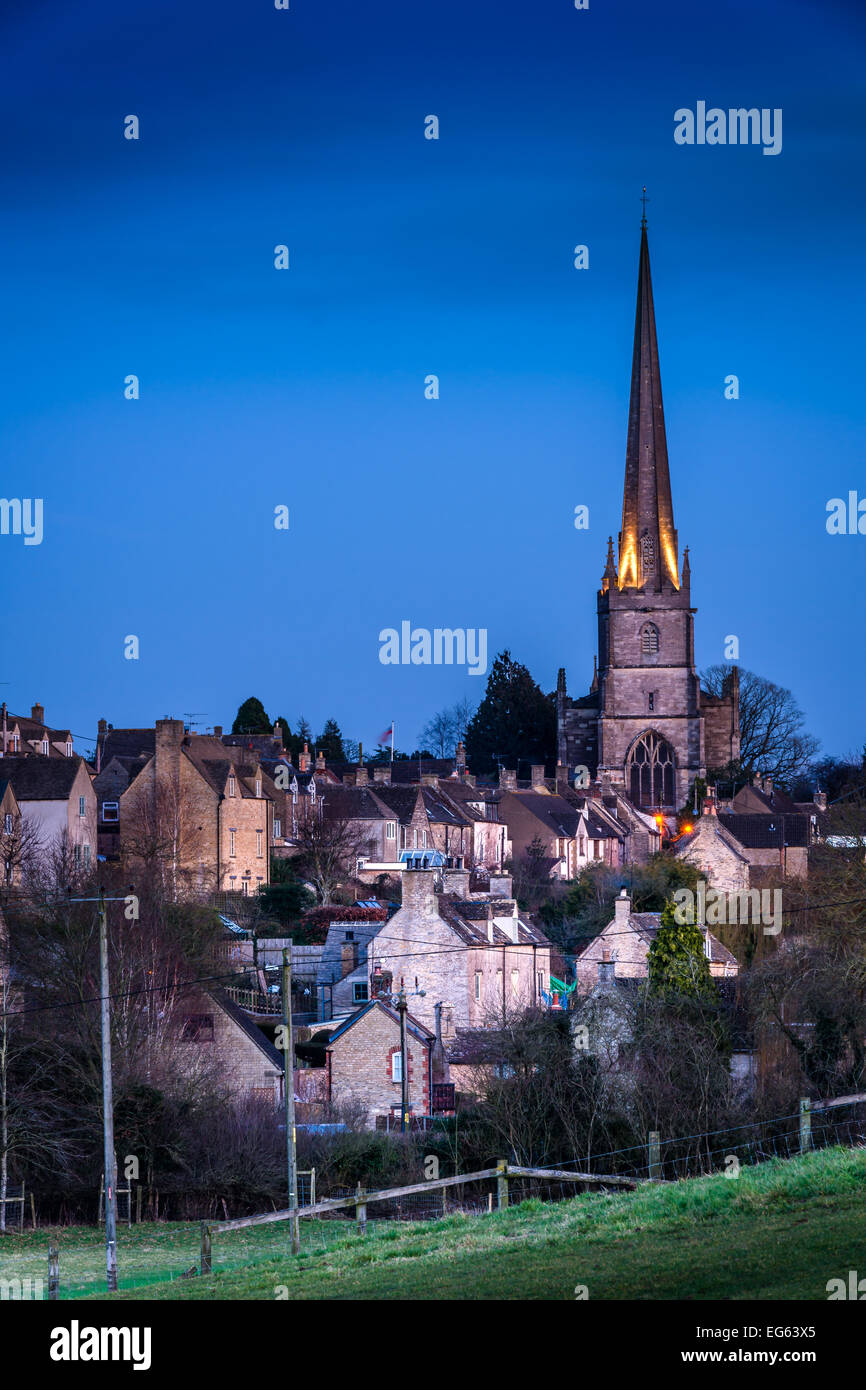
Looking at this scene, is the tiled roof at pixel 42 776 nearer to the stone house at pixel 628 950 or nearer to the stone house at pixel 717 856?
the stone house at pixel 628 950

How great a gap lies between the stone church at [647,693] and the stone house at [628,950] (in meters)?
62.3

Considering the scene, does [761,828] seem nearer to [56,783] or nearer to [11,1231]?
[56,783]

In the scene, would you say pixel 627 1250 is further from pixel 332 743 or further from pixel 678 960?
pixel 332 743

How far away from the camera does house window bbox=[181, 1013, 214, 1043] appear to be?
150 ft

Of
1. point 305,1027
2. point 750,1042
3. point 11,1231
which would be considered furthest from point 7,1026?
point 750,1042

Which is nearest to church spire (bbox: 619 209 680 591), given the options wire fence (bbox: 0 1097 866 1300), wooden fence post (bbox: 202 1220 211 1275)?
wire fence (bbox: 0 1097 866 1300)

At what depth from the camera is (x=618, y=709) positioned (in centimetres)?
11819

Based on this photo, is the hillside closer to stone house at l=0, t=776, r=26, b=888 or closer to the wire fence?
the wire fence

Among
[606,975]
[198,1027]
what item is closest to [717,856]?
[606,975]

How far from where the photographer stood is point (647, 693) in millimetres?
118688

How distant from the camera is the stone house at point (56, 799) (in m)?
66.7

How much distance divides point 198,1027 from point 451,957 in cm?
711
